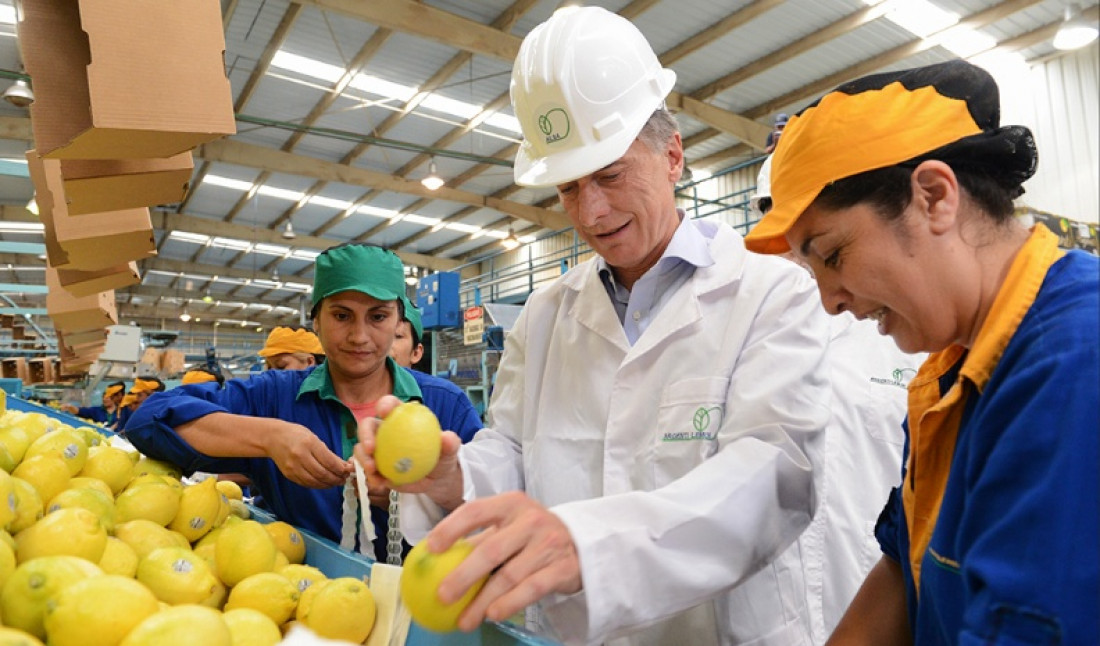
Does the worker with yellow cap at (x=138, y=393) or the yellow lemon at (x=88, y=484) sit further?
the worker with yellow cap at (x=138, y=393)

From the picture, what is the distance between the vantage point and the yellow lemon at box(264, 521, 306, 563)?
1604mm

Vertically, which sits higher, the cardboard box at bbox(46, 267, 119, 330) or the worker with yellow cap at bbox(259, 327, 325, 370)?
the cardboard box at bbox(46, 267, 119, 330)

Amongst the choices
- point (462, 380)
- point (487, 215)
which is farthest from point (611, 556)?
point (487, 215)

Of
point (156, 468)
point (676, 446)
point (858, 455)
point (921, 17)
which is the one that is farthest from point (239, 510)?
point (921, 17)

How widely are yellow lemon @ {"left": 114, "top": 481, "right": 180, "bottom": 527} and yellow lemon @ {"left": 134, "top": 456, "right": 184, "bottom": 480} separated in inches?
12.7

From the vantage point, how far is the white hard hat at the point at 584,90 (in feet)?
4.96

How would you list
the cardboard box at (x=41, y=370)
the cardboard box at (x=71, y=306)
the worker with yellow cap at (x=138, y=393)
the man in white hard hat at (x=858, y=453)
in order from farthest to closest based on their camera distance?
the cardboard box at (x=41, y=370), the worker with yellow cap at (x=138, y=393), the cardboard box at (x=71, y=306), the man in white hard hat at (x=858, y=453)

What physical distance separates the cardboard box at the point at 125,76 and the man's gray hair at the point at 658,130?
0.89 meters

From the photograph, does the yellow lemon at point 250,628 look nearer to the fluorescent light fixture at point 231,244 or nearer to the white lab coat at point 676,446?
the white lab coat at point 676,446

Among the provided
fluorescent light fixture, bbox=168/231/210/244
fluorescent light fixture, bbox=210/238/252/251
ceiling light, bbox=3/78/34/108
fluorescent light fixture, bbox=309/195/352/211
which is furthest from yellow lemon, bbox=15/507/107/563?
fluorescent light fixture, bbox=210/238/252/251

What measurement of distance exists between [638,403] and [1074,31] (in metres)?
7.12

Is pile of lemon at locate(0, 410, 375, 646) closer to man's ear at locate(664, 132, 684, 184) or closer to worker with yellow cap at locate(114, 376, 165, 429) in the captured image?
man's ear at locate(664, 132, 684, 184)

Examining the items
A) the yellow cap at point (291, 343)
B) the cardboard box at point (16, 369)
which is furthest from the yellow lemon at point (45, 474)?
the cardboard box at point (16, 369)

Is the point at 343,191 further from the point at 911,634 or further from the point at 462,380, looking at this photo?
the point at 911,634
